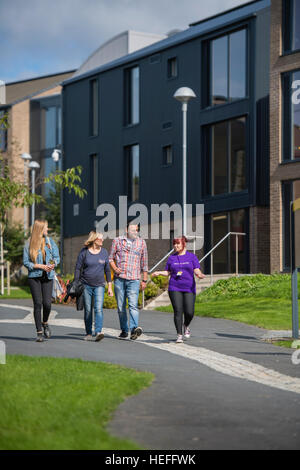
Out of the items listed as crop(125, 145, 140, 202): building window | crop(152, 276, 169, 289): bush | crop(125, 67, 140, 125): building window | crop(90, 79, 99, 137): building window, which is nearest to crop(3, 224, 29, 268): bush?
crop(90, 79, 99, 137): building window

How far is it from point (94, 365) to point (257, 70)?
22169 millimetres

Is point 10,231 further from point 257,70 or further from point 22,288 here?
point 257,70

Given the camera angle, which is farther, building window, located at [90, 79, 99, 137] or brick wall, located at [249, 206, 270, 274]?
building window, located at [90, 79, 99, 137]

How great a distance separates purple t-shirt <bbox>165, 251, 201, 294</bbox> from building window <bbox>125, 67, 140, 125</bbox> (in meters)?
24.2

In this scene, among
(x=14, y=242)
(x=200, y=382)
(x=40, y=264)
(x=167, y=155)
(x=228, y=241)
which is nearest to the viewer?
(x=200, y=382)

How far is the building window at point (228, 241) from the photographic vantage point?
30.8 meters

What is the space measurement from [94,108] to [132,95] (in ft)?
10.8

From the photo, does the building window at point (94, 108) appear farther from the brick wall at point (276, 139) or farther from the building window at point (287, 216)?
the building window at point (287, 216)

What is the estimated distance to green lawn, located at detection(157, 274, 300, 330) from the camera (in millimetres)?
19047

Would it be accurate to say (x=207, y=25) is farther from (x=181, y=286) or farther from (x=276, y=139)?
(x=181, y=286)

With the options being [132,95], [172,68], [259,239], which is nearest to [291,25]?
[259,239]

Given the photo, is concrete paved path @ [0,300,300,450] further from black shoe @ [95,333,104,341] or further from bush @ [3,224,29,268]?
bush @ [3,224,29,268]

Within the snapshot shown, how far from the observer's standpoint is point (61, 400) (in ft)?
26.6
